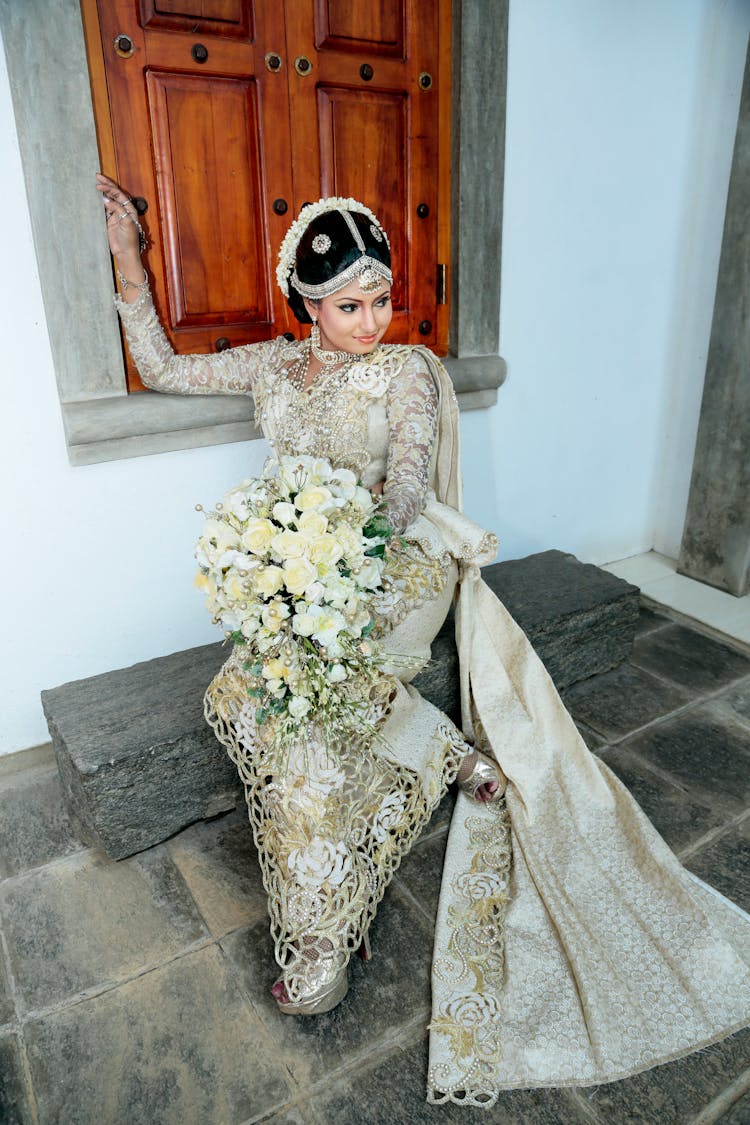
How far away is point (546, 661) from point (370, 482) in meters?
1.12

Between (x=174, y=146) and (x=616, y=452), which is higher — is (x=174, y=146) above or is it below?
above

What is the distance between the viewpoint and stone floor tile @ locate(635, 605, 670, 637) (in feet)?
12.7

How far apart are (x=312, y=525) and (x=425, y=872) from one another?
1.22 m

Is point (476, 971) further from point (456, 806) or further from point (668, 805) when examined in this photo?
point (668, 805)

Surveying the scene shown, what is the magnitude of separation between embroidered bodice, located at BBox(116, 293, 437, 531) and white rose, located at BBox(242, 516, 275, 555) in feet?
1.89

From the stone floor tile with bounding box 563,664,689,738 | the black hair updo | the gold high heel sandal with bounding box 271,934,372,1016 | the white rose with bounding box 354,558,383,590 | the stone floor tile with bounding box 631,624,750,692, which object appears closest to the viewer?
the white rose with bounding box 354,558,383,590

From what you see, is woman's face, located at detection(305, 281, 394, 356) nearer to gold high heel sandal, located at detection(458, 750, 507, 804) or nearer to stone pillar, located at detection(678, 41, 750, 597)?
gold high heel sandal, located at detection(458, 750, 507, 804)

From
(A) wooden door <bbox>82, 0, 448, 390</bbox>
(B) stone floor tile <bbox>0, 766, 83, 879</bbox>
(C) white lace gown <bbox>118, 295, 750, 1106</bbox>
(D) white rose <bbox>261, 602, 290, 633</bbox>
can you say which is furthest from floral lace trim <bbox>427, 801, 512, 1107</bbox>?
(A) wooden door <bbox>82, 0, 448, 390</bbox>

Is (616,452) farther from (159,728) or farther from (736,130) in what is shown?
(159,728)

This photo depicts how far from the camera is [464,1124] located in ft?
5.88

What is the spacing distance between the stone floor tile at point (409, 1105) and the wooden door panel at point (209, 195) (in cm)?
228

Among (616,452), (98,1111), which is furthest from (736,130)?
(98,1111)

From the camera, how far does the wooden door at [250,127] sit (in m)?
2.54

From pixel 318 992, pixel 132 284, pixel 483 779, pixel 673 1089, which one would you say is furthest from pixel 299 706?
pixel 132 284
